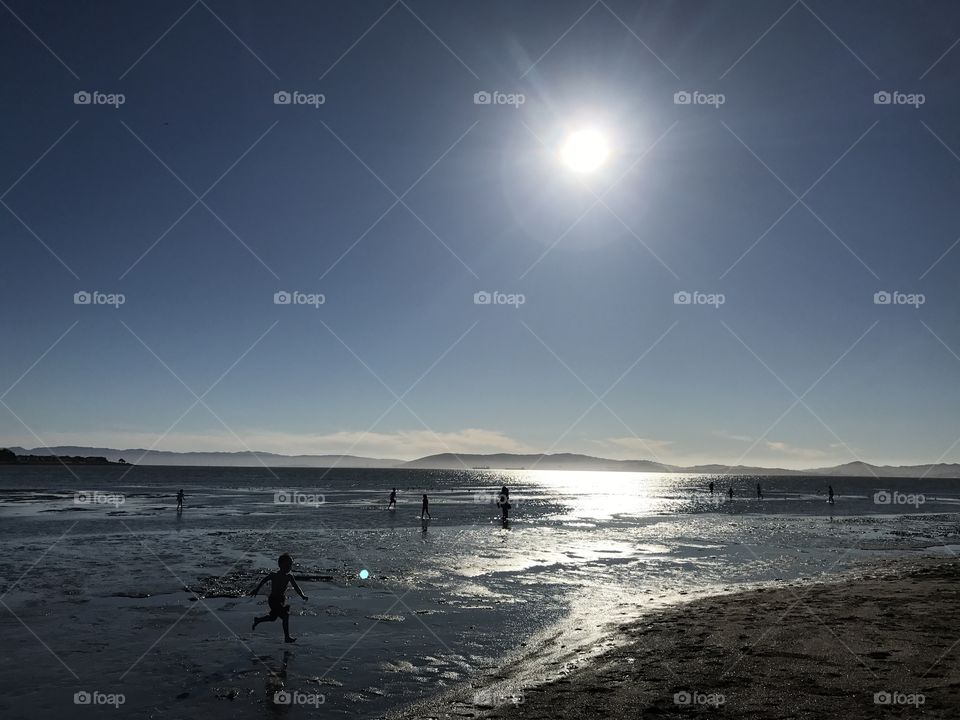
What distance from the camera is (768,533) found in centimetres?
3769

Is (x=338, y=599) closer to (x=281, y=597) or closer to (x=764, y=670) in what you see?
(x=281, y=597)

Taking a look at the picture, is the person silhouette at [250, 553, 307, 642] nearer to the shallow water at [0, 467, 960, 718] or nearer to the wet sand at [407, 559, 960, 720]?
the shallow water at [0, 467, 960, 718]

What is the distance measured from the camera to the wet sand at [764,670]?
28.4 feet

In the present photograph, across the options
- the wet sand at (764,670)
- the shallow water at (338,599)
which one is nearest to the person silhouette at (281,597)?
the shallow water at (338,599)

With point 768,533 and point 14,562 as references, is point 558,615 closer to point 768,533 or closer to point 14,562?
point 14,562

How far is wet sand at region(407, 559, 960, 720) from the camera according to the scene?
8.65 metres

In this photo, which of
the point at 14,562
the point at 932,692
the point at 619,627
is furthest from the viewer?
the point at 14,562

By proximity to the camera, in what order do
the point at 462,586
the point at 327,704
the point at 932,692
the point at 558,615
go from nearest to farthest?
the point at 932,692 < the point at 327,704 < the point at 558,615 < the point at 462,586

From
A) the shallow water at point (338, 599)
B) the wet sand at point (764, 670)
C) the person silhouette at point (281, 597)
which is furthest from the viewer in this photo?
the person silhouette at point (281, 597)

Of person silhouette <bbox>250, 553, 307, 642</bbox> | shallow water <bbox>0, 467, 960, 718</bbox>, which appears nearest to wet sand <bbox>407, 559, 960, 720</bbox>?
shallow water <bbox>0, 467, 960, 718</bbox>

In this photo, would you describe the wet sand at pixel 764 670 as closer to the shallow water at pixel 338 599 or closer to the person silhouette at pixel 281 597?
the shallow water at pixel 338 599

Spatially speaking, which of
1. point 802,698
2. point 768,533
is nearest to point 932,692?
point 802,698

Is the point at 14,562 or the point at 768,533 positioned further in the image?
the point at 768,533

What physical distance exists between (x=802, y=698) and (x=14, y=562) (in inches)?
1060
